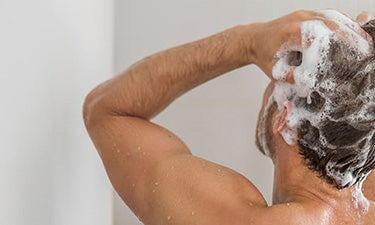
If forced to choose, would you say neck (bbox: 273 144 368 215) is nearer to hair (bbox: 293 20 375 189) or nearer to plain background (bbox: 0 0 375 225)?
hair (bbox: 293 20 375 189)

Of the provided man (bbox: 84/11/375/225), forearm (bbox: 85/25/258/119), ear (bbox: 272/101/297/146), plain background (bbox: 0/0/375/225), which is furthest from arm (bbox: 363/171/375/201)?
plain background (bbox: 0/0/375/225)

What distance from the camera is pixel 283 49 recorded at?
0.88 m

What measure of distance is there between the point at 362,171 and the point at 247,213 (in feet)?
0.79

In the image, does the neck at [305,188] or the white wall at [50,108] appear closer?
the white wall at [50,108]

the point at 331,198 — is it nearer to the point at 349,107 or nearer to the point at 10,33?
the point at 349,107

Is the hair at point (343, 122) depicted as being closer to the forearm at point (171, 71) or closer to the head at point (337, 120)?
the head at point (337, 120)

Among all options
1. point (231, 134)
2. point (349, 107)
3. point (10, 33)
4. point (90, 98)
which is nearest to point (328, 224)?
point (349, 107)

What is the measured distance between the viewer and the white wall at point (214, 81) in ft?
5.05

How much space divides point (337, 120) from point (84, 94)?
644 millimetres

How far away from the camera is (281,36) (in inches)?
34.3

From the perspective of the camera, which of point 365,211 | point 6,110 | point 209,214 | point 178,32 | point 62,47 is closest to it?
point 6,110

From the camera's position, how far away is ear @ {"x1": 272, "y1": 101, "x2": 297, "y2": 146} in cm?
95

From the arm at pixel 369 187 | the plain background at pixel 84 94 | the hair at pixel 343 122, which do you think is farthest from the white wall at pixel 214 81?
the hair at pixel 343 122

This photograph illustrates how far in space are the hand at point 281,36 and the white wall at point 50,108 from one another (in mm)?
374
